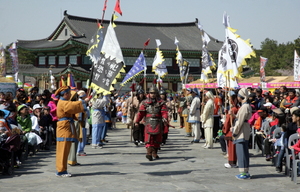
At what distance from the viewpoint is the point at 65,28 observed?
152 feet

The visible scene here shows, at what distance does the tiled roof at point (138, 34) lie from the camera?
148ft

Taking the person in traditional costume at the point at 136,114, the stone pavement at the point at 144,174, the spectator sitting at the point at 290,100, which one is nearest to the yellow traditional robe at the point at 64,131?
the stone pavement at the point at 144,174

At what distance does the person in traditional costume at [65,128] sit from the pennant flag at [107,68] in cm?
125

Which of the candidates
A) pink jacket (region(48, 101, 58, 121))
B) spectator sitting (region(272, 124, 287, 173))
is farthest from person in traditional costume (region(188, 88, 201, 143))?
spectator sitting (region(272, 124, 287, 173))

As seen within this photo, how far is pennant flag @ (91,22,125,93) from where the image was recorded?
1007 cm

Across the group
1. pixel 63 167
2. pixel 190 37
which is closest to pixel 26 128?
pixel 63 167

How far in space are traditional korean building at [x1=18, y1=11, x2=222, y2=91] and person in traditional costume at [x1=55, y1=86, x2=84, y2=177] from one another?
30540 millimetres

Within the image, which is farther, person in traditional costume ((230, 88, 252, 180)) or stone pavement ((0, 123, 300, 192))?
person in traditional costume ((230, 88, 252, 180))

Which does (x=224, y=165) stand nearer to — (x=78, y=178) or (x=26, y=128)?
(x=78, y=178)

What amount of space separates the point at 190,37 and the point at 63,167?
144 feet

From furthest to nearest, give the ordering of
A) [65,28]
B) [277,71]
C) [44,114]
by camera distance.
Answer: [277,71], [65,28], [44,114]

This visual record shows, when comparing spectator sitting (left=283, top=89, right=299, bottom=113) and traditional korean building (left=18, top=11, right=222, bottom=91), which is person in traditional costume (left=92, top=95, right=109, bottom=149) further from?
traditional korean building (left=18, top=11, right=222, bottom=91)

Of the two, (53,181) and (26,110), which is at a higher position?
(26,110)

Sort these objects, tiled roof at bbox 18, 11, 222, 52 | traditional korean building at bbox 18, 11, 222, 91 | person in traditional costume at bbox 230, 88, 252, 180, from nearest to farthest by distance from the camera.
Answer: person in traditional costume at bbox 230, 88, 252, 180 → traditional korean building at bbox 18, 11, 222, 91 → tiled roof at bbox 18, 11, 222, 52
